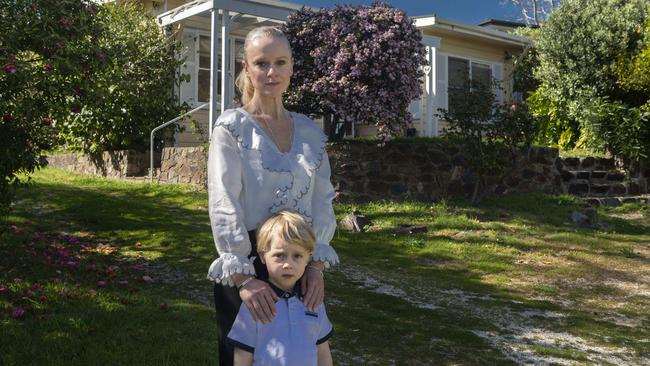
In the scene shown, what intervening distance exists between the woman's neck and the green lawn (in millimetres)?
2260

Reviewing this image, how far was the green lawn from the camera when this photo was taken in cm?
466

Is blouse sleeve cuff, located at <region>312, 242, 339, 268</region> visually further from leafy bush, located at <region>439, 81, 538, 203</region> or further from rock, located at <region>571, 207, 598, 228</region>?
leafy bush, located at <region>439, 81, 538, 203</region>

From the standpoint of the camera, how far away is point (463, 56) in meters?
18.9

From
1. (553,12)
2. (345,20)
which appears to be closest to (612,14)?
(553,12)

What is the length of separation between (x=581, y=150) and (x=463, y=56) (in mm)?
4726

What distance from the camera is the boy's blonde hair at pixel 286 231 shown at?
2.24m

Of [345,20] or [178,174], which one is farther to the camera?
[178,174]

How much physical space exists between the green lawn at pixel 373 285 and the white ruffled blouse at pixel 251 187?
2150mm

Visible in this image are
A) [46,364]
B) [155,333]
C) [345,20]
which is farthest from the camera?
[345,20]

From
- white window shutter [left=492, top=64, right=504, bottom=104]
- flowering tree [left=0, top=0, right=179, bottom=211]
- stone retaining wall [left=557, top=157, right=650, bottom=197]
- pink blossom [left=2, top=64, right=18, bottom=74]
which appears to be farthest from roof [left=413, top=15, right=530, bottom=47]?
pink blossom [left=2, top=64, right=18, bottom=74]

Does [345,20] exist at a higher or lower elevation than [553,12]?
lower

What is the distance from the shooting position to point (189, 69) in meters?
15.4

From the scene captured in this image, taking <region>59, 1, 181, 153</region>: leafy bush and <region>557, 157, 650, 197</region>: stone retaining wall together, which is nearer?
<region>59, 1, 181, 153</region>: leafy bush

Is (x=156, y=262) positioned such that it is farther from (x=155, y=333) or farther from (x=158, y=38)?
(x=158, y=38)
